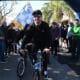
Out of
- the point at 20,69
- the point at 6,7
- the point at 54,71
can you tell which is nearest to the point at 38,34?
the point at 20,69

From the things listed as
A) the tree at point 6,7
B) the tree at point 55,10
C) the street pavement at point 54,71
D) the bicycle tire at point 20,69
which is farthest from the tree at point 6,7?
the bicycle tire at point 20,69

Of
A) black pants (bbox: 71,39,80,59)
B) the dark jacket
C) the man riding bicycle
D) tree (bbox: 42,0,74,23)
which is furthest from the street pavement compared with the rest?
tree (bbox: 42,0,74,23)

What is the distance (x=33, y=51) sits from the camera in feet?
32.9

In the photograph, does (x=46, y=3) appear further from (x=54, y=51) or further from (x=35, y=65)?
(x=35, y=65)

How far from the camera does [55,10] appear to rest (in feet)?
169

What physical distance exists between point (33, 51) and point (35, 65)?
80cm

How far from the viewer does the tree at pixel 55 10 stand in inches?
1965

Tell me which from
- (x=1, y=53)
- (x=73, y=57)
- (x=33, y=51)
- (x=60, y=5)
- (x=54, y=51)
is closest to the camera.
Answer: (x=33, y=51)

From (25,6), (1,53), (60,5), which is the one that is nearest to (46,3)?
(60,5)

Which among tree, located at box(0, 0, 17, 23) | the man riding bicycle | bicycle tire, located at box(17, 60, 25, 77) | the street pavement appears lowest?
the street pavement

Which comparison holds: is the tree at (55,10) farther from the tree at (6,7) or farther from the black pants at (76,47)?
the black pants at (76,47)

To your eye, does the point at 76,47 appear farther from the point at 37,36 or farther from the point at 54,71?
the point at 37,36

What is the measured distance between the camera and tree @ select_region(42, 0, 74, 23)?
49.9m

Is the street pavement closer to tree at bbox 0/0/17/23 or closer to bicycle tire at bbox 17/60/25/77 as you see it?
bicycle tire at bbox 17/60/25/77
